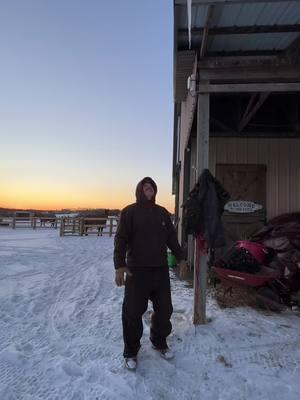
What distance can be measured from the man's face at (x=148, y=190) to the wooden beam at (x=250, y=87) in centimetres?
165

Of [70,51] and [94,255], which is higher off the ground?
[70,51]

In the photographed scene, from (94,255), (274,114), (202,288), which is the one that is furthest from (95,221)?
(202,288)

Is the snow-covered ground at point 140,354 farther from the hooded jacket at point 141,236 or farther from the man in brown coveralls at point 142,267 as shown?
the hooded jacket at point 141,236

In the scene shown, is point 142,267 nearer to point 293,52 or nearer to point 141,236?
point 141,236

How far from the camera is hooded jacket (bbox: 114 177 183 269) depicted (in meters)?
3.23

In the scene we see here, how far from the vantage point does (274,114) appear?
7.48 metres

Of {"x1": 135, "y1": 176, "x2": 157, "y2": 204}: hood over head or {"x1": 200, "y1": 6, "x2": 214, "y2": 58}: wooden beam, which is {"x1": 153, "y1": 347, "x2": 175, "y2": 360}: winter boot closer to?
{"x1": 135, "y1": 176, "x2": 157, "y2": 204}: hood over head

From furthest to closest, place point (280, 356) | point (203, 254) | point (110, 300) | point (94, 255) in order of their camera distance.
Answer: point (94, 255) → point (110, 300) → point (203, 254) → point (280, 356)

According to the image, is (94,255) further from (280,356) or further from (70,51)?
(280,356)

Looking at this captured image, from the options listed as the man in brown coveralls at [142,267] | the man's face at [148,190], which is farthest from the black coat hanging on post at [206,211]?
the man's face at [148,190]

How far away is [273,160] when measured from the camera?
7.40m

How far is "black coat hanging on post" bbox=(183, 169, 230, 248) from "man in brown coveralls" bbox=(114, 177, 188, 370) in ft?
2.17

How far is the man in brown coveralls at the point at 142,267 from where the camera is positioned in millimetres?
3172

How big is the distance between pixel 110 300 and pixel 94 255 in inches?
222
